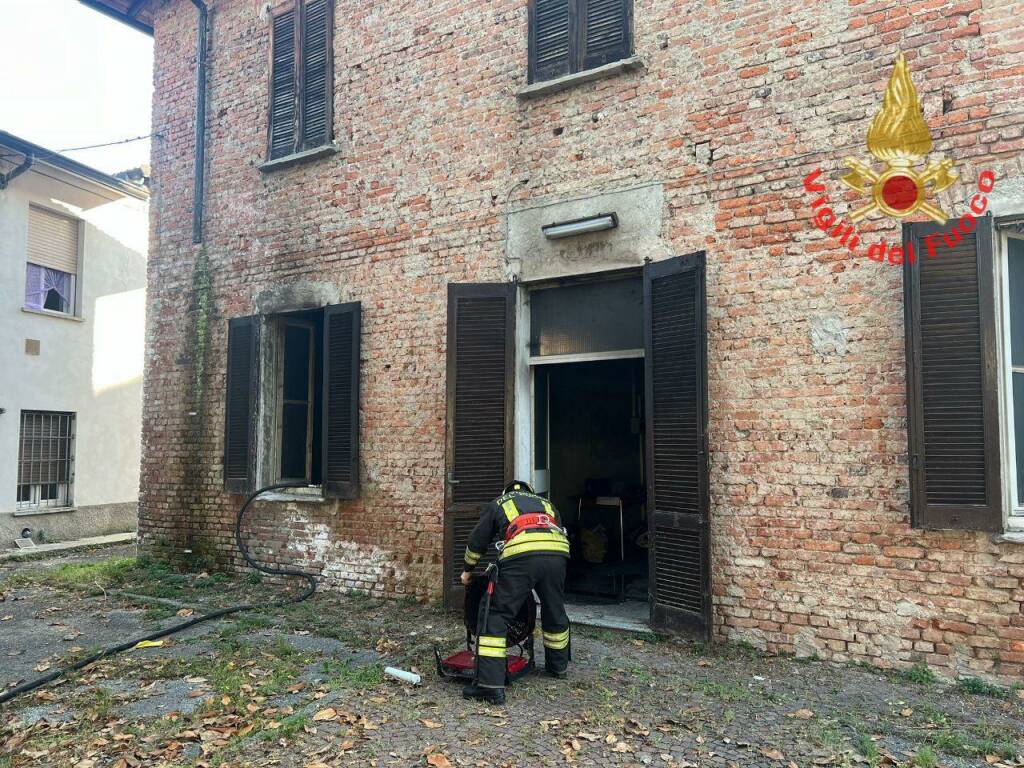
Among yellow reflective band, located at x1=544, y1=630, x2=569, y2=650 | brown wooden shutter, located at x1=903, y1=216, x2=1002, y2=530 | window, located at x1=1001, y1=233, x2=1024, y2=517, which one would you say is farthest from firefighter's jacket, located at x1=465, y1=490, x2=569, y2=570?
window, located at x1=1001, y1=233, x2=1024, y2=517

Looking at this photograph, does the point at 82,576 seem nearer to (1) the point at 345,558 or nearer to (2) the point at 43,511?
(1) the point at 345,558

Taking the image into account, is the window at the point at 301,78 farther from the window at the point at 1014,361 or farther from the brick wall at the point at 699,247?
the window at the point at 1014,361

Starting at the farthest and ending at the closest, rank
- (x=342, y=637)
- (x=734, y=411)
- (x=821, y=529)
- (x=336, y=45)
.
→ (x=336, y=45) < (x=342, y=637) < (x=734, y=411) < (x=821, y=529)

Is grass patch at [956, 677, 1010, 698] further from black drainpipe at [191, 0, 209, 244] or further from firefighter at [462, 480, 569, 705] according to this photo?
black drainpipe at [191, 0, 209, 244]

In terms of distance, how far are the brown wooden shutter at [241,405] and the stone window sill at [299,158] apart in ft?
5.67

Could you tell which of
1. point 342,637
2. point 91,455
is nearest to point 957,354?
point 342,637

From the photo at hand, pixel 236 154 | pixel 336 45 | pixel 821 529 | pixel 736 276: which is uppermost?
pixel 336 45

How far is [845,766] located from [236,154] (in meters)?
8.53

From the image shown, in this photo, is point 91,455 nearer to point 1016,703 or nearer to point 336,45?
point 336,45

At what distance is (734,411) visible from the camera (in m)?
5.65

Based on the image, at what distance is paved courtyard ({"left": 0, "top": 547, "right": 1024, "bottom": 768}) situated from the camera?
12.5 feet

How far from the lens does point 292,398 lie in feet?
28.5

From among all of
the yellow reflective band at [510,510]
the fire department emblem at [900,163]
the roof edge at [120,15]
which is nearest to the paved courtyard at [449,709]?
the yellow reflective band at [510,510]

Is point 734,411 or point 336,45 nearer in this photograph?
point 734,411
